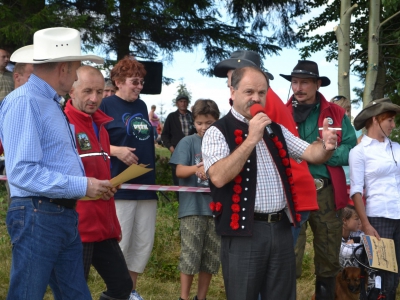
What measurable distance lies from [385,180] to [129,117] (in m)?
2.34

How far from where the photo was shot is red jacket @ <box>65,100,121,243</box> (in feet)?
13.9

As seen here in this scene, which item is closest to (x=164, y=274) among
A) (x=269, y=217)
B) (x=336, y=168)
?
(x=336, y=168)

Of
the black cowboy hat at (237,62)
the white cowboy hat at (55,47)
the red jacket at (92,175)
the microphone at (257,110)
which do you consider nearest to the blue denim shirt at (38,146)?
the white cowboy hat at (55,47)

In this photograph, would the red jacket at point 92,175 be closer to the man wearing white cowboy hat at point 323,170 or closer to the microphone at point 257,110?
the microphone at point 257,110

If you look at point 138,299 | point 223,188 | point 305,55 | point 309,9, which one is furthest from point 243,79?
point 305,55

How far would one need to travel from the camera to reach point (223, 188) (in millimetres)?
3811

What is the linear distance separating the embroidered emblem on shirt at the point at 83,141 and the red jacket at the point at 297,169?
129cm

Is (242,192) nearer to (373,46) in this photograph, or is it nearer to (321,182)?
(321,182)

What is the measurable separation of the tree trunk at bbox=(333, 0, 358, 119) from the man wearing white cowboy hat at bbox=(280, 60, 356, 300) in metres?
6.45

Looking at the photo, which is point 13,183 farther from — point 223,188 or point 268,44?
point 268,44

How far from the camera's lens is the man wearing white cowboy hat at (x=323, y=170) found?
5602 mm

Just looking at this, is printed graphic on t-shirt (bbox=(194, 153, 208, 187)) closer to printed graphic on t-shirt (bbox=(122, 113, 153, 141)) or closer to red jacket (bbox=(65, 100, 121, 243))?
printed graphic on t-shirt (bbox=(122, 113, 153, 141))

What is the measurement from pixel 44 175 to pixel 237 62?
201cm

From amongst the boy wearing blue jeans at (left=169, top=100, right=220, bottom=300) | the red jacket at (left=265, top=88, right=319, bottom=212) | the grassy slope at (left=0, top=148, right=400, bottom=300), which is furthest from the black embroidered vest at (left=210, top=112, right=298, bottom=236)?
the grassy slope at (left=0, top=148, right=400, bottom=300)
